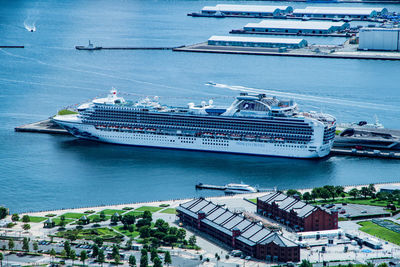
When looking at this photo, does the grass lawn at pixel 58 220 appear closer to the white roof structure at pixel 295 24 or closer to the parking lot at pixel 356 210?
the parking lot at pixel 356 210

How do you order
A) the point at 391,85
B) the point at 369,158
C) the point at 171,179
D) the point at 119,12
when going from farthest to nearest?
the point at 119,12 < the point at 391,85 < the point at 369,158 < the point at 171,179

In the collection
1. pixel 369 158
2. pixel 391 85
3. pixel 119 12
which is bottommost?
pixel 369 158

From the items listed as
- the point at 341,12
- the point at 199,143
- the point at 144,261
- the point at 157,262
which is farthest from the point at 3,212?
the point at 341,12

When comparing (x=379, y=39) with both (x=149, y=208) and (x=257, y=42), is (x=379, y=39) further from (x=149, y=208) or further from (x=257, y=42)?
(x=149, y=208)

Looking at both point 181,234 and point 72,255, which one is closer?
point 72,255

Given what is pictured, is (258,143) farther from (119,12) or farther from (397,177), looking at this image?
(119,12)

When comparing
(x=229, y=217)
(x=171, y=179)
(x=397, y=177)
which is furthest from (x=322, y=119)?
(x=229, y=217)

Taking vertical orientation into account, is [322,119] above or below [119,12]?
below
